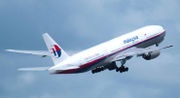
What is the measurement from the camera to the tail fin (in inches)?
2389

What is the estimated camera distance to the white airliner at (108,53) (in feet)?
199

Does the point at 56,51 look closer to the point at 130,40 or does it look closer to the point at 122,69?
the point at 122,69

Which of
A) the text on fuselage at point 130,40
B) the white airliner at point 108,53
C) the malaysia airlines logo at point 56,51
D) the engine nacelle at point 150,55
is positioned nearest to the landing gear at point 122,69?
the white airliner at point 108,53

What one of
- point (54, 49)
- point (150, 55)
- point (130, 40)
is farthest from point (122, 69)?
point (54, 49)

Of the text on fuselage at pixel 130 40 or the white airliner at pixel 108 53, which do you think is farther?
the text on fuselage at pixel 130 40

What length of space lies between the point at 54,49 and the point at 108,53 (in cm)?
818

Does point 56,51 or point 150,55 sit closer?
point 56,51

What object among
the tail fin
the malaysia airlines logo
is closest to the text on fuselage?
the tail fin

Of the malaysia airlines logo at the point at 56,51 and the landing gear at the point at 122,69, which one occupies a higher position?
the malaysia airlines logo at the point at 56,51

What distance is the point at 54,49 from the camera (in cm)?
6078

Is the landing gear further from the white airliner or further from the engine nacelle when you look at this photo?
the engine nacelle

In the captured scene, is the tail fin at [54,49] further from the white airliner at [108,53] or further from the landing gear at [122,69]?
the landing gear at [122,69]

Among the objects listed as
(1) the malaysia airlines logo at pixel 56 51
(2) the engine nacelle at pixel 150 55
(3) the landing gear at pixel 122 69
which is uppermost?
(1) the malaysia airlines logo at pixel 56 51

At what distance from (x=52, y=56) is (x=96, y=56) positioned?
625 cm
